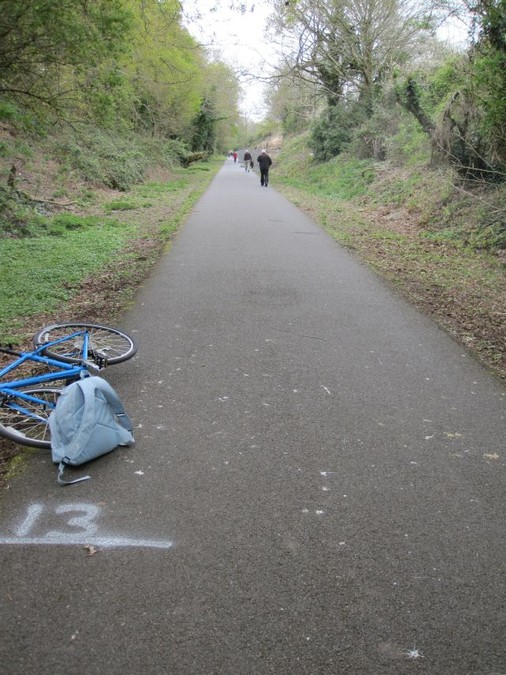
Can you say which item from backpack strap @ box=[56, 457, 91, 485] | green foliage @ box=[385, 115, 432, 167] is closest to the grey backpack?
backpack strap @ box=[56, 457, 91, 485]

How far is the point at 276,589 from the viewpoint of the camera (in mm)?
2707

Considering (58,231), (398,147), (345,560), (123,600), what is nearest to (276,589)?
(345,560)

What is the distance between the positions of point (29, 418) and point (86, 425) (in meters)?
0.63

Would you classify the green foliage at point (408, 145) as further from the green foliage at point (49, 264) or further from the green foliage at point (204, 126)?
the green foliage at point (204, 126)

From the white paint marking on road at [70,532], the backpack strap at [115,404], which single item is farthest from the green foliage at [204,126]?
the white paint marking on road at [70,532]

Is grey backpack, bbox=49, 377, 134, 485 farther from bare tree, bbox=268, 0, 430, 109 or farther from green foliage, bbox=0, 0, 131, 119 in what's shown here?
bare tree, bbox=268, 0, 430, 109

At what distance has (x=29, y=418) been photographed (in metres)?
4.01

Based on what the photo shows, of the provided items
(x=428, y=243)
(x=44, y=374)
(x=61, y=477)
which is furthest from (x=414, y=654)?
(x=428, y=243)

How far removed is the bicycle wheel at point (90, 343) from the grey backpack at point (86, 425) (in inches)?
45.1

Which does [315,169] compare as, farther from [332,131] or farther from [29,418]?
[29,418]

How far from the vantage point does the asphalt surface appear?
242cm

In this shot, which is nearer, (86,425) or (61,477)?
(61,477)

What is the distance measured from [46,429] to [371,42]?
1045 inches

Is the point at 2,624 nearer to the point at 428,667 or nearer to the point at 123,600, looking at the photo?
the point at 123,600
